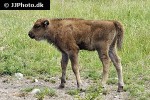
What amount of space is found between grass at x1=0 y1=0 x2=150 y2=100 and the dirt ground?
261 millimetres

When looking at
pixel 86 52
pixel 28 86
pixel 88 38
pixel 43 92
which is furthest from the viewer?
pixel 86 52

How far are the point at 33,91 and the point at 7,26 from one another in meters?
5.93

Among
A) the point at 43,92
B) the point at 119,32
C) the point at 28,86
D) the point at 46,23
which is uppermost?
the point at 46,23

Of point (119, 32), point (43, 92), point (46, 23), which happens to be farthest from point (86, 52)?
point (43, 92)

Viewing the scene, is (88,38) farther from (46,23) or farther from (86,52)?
(86,52)

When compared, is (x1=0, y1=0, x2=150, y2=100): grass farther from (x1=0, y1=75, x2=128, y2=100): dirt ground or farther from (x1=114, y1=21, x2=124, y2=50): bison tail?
(x1=114, y1=21, x2=124, y2=50): bison tail

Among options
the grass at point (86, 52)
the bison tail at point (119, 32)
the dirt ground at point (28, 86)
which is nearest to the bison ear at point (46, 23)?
the dirt ground at point (28, 86)

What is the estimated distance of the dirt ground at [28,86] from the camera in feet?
24.7

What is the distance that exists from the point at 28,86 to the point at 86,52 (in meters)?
2.69

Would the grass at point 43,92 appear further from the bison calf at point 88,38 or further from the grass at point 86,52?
the grass at point 86,52

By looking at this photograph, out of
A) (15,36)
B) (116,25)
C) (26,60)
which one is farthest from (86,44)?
(15,36)

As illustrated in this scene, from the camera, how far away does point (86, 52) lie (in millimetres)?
10797

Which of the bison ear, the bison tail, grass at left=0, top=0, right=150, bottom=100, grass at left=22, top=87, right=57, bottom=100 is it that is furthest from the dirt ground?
the bison ear

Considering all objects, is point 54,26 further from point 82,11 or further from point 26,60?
point 82,11
